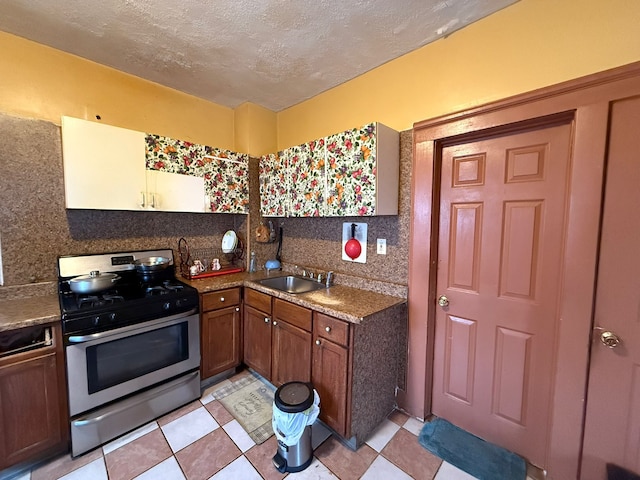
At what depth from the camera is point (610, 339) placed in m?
1.26

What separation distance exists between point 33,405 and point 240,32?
251 centimetres

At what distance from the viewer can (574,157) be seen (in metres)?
1.30

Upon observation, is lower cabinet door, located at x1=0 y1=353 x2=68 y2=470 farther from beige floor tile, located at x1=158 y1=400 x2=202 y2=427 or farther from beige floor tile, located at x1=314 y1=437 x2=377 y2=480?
beige floor tile, located at x1=314 y1=437 x2=377 y2=480

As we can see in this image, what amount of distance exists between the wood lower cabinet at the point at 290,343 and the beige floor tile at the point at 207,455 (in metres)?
0.52

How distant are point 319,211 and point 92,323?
5.32 ft

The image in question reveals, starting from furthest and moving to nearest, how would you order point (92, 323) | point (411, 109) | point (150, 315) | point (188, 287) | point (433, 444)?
1. point (188, 287)
2. point (411, 109)
3. point (150, 315)
4. point (433, 444)
5. point (92, 323)

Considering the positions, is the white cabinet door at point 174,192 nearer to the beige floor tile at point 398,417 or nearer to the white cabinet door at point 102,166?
the white cabinet door at point 102,166

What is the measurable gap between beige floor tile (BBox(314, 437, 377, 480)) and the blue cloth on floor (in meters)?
0.38

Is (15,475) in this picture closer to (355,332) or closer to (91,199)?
(91,199)

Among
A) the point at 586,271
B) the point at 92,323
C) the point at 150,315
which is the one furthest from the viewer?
the point at 150,315

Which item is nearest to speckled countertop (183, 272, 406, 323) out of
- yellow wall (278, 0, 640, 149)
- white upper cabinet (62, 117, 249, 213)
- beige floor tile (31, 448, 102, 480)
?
white upper cabinet (62, 117, 249, 213)

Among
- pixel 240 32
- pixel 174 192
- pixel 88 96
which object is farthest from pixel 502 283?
pixel 88 96

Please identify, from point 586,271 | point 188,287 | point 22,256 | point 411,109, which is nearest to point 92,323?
point 188,287

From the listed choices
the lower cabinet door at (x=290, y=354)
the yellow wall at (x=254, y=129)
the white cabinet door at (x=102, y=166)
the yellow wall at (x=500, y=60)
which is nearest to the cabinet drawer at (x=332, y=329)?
the lower cabinet door at (x=290, y=354)
